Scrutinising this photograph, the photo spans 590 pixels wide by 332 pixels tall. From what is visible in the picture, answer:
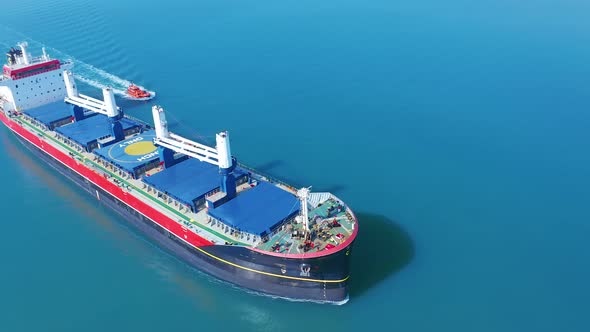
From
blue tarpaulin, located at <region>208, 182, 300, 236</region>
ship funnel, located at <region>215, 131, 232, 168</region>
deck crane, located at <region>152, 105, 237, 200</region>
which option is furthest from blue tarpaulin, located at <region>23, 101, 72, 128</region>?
blue tarpaulin, located at <region>208, 182, 300, 236</region>

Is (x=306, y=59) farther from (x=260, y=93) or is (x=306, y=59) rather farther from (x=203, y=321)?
(x=203, y=321)

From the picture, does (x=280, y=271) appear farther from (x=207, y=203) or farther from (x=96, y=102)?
(x=96, y=102)

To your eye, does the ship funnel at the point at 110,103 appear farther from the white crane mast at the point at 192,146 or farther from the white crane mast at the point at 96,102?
the white crane mast at the point at 192,146

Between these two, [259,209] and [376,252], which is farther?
[376,252]

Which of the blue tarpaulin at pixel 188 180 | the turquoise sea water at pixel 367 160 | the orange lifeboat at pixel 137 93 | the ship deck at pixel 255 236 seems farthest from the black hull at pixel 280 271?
the orange lifeboat at pixel 137 93

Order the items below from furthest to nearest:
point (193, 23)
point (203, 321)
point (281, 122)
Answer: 1. point (193, 23)
2. point (281, 122)
3. point (203, 321)

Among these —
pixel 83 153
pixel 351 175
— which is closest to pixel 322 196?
pixel 351 175


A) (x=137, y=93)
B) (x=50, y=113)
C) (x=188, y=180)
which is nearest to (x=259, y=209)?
(x=188, y=180)
